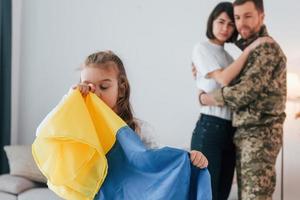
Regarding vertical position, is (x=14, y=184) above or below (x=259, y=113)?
below

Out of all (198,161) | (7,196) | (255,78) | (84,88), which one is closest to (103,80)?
(84,88)

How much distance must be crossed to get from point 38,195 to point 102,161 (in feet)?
5.50

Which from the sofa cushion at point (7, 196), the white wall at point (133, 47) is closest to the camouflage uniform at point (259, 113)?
the white wall at point (133, 47)

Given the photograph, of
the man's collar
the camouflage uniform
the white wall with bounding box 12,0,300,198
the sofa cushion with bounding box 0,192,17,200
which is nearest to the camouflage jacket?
the camouflage uniform

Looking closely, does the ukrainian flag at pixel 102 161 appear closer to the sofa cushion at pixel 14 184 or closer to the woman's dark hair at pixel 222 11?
the woman's dark hair at pixel 222 11

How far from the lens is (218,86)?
2338mm

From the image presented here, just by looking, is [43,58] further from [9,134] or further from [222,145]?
[222,145]

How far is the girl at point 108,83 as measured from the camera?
4.96 ft

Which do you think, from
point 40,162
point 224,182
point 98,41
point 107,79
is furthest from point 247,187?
point 98,41

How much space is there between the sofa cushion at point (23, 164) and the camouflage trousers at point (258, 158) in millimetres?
1622

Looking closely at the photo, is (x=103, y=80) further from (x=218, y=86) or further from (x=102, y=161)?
(x=218, y=86)

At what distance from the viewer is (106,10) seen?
3.55 meters

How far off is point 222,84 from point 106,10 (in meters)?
1.63

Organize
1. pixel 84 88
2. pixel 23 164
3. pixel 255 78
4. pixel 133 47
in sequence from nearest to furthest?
pixel 84 88
pixel 255 78
pixel 23 164
pixel 133 47
